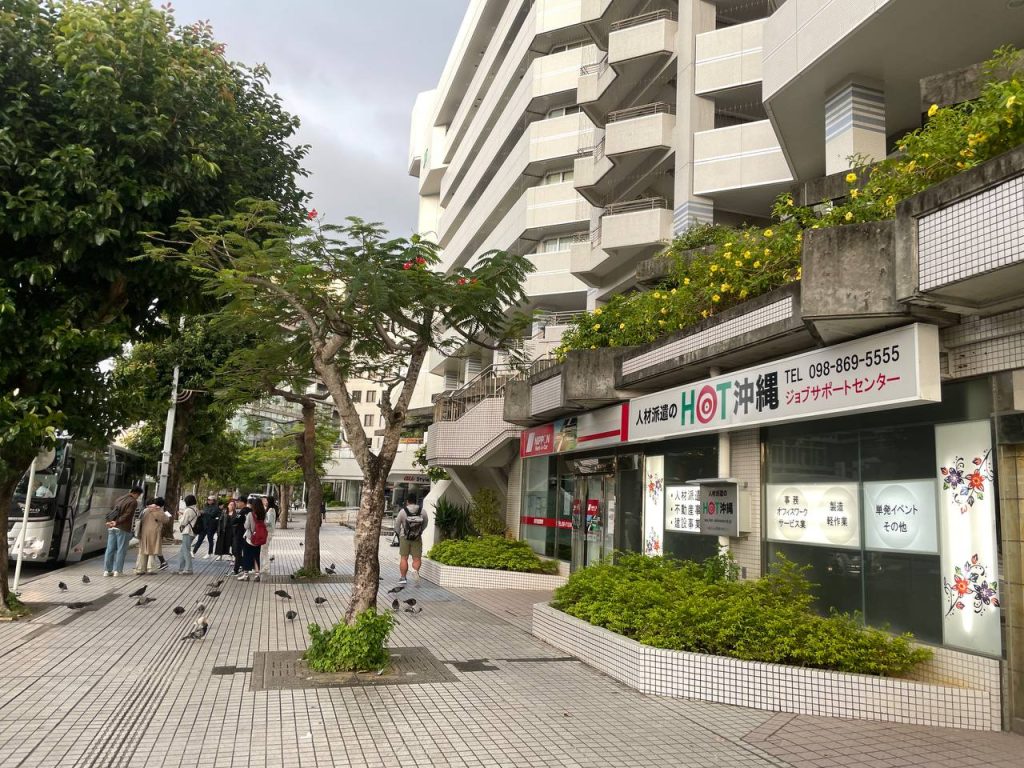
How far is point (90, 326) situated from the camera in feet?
33.2

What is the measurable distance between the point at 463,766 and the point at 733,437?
245 inches

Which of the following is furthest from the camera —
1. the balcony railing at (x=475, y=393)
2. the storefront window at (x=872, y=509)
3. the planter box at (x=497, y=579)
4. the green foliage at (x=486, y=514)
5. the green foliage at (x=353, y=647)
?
the green foliage at (x=486, y=514)

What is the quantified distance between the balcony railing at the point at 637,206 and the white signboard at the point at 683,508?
1002 centimetres

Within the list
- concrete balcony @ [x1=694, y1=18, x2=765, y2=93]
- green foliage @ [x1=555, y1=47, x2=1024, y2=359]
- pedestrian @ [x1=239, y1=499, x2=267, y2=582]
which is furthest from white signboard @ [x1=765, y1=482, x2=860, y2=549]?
concrete balcony @ [x1=694, y1=18, x2=765, y2=93]

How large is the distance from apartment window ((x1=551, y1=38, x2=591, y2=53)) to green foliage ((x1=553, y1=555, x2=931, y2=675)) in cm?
2237

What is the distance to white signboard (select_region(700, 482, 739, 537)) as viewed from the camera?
30.2ft

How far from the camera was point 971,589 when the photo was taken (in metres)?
6.39

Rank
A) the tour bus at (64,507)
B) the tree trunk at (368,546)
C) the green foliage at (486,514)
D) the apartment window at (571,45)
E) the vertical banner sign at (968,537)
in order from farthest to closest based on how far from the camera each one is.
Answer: the apartment window at (571,45), the green foliage at (486,514), the tour bus at (64,507), the tree trunk at (368,546), the vertical banner sign at (968,537)

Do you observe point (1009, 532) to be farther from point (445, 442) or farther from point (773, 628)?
point (445, 442)

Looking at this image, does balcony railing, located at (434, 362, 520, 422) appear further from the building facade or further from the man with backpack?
the man with backpack

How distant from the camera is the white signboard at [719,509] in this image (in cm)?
921

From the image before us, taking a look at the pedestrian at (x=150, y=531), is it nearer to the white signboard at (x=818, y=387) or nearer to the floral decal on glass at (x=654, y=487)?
the floral decal on glass at (x=654, y=487)

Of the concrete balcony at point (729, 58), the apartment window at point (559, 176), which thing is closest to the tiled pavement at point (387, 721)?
the concrete balcony at point (729, 58)

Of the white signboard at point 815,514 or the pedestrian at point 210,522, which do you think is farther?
the pedestrian at point 210,522
